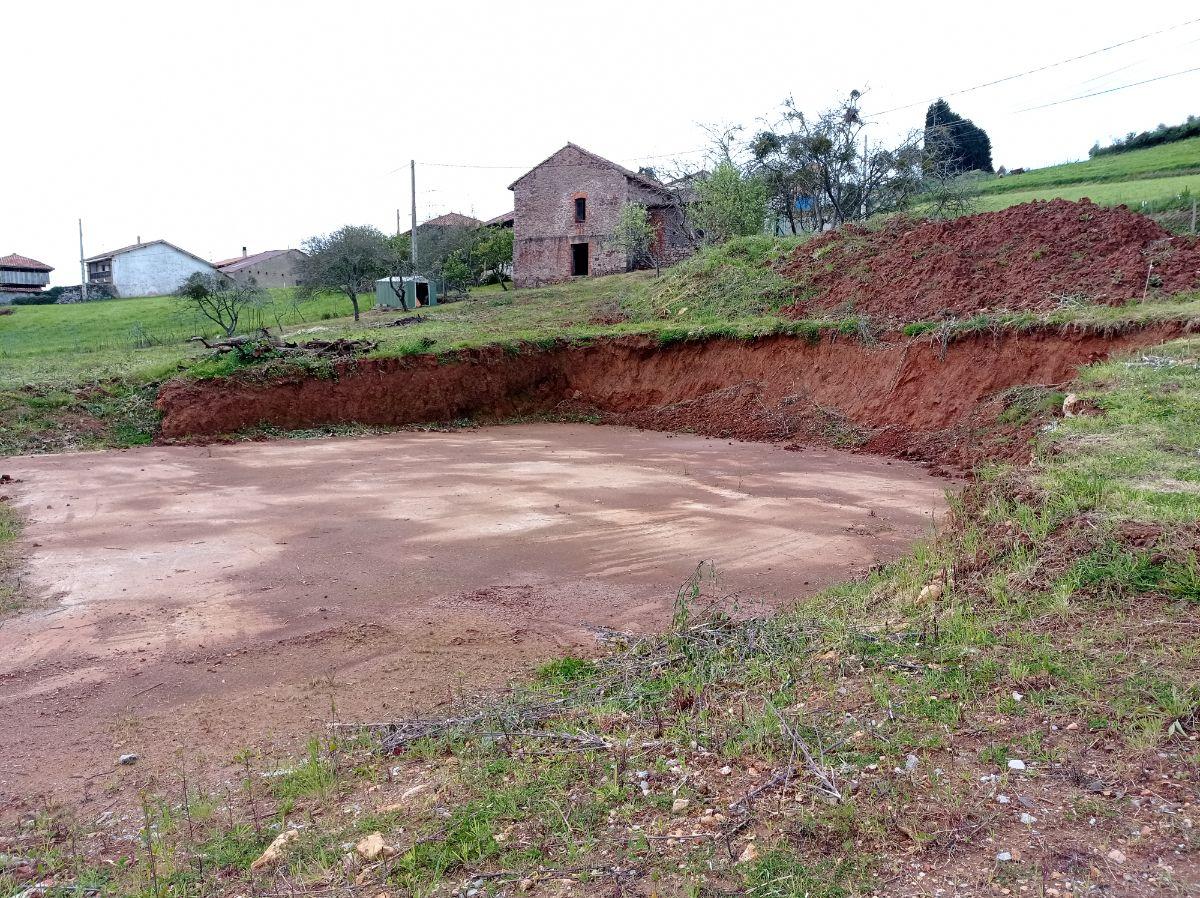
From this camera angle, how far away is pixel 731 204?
29.9 m

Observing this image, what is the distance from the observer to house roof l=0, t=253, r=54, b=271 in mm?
69188

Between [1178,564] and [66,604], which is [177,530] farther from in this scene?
[1178,564]

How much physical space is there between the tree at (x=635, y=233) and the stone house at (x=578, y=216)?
120cm

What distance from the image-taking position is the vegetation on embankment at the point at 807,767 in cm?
329

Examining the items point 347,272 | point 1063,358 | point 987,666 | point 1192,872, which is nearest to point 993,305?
point 1063,358

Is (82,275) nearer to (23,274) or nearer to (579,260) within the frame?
(23,274)

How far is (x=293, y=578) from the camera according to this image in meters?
8.68

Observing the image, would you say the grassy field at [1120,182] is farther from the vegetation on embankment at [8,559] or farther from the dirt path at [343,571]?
the vegetation on embankment at [8,559]

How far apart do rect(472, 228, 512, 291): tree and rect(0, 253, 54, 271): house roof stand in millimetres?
47536

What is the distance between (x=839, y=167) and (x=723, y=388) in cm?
1340

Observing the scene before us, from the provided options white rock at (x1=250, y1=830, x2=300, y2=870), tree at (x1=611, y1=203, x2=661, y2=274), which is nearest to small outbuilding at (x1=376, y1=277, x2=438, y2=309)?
tree at (x1=611, y1=203, x2=661, y2=274)

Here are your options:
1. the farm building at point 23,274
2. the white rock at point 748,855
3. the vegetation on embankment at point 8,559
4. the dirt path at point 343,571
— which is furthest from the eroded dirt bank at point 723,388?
the farm building at point 23,274

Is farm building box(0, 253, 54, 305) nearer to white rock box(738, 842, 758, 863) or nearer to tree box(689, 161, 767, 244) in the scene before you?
tree box(689, 161, 767, 244)

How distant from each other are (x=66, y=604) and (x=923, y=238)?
19001 mm
